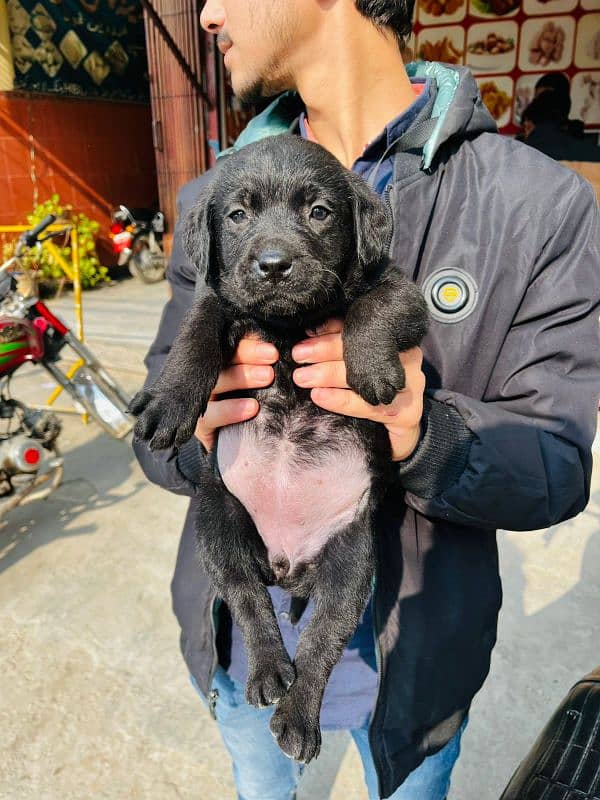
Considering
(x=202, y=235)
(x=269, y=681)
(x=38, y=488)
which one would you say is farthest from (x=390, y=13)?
(x=38, y=488)

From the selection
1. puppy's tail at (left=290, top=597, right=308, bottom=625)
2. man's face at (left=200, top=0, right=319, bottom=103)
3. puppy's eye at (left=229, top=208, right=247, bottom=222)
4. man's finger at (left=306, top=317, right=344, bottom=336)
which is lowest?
puppy's tail at (left=290, top=597, right=308, bottom=625)

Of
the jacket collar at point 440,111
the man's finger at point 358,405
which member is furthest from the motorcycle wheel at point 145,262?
the man's finger at point 358,405

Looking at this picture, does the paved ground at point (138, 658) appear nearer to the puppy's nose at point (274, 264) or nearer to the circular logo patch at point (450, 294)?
the circular logo patch at point (450, 294)

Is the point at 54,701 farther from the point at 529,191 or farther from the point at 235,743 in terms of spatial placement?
the point at 529,191

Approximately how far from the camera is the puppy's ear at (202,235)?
5.27ft

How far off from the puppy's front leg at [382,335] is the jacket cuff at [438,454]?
0.41 ft

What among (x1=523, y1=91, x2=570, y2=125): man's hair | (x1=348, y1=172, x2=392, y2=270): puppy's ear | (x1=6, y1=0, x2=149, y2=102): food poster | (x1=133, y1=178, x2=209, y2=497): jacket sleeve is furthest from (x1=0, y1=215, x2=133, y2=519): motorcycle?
(x1=6, y1=0, x2=149, y2=102): food poster

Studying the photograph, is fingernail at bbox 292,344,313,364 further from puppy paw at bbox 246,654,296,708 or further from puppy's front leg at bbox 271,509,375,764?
puppy paw at bbox 246,654,296,708

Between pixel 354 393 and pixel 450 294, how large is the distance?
34 cm

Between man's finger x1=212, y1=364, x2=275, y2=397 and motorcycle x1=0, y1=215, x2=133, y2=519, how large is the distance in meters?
2.65

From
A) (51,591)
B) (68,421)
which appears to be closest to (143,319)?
(68,421)

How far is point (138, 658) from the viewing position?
10.0 ft

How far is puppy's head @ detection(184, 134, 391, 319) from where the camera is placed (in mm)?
1461

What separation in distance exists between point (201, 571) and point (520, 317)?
102 centimetres
